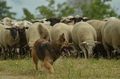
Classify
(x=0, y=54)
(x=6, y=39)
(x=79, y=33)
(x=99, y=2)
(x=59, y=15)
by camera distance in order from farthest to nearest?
(x=59, y=15)
(x=99, y=2)
(x=0, y=54)
(x=6, y=39)
(x=79, y=33)

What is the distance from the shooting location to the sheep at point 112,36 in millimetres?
11641

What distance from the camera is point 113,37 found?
38.7ft

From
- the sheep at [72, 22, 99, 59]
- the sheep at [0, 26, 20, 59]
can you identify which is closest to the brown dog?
the sheep at [72, 22, 99, 59]

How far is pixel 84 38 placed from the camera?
13078mm

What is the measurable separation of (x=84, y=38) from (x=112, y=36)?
1588 millimetres

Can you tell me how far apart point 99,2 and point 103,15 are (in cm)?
196

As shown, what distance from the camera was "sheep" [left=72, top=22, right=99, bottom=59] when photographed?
41.3 ft

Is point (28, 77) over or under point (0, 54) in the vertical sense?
over

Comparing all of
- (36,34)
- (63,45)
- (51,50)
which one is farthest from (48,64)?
(36,34)

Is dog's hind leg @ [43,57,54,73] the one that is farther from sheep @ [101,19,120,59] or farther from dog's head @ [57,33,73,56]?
sheep @ [101,19,120,59]

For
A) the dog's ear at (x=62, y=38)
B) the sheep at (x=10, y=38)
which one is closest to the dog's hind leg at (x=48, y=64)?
the dog's ear at (x=62, y=38)

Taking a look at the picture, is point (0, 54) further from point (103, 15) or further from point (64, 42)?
point (103, 15)

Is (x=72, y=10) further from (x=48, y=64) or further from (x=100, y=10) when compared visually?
(x=48, y=64)

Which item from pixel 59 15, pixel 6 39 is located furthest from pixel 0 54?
pixel 59 15
